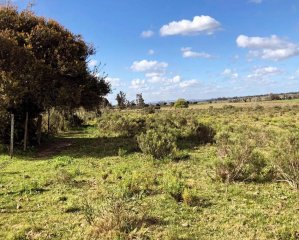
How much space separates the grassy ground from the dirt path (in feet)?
13.7

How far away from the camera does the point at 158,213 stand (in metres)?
7.69

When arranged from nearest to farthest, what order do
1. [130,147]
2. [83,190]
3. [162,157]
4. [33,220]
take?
1. [33,220]
2. [83,190]
3. [162,157]
4. [130,147]

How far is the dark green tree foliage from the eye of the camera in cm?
1744

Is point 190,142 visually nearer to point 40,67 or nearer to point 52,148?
point 52,148

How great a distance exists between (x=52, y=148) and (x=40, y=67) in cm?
416

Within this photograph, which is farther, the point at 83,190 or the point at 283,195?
the point at 83,190

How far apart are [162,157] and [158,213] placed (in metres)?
6.56

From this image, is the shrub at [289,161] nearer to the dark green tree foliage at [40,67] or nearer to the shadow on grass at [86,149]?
the shadow on grass at [86,149]

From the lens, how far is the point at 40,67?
17812mm

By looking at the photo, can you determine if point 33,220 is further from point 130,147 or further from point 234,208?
point 130,147

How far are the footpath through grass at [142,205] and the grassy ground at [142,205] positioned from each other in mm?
16

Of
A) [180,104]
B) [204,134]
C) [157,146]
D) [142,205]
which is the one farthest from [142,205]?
[180,104]

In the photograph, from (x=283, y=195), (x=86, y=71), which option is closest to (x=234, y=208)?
(x=283, y=195)

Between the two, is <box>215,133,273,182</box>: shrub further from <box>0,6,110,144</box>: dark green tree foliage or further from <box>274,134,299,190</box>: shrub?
<box>0,6,110,144</box>: dark green tree foliage
